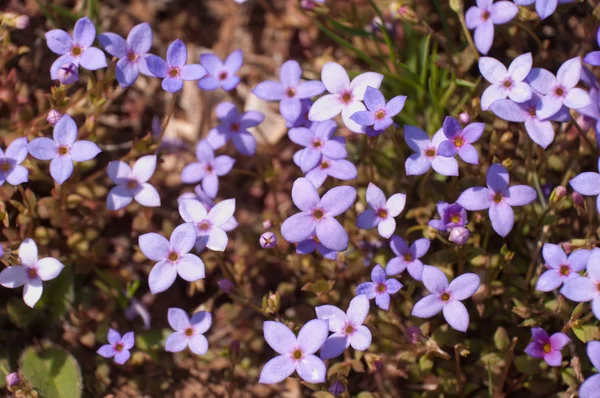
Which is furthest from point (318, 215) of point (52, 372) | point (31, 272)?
point (52, 372)

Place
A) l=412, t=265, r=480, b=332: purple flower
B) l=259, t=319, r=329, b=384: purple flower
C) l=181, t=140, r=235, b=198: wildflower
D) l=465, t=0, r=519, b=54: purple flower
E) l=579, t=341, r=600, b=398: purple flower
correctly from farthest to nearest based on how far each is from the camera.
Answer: l=181, t=140, r=235, b=198: wildflower
l=465, t=0, r=519, b=54: purple flower
l=412, t=265, r=480, b=332: purple flower
l=259, t=319, r=329, b=384: purple flower
l=579, t=341, r=600, b=398: purple flower

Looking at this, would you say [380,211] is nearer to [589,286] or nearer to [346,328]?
[346,328]

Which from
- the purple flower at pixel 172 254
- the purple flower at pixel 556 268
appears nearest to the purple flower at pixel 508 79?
the purple flower at pixel 556 268

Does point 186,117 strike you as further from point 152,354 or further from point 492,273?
point 492,273

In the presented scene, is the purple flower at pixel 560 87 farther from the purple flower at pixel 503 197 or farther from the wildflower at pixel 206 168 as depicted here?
the wildflower at pixel 206 168

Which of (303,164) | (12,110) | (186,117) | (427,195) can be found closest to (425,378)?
(427,195)

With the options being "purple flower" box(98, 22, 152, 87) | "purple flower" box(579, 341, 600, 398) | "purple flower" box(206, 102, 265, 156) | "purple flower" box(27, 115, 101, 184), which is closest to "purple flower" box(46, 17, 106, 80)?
"purple flower" box(98, 22, 152, 87)

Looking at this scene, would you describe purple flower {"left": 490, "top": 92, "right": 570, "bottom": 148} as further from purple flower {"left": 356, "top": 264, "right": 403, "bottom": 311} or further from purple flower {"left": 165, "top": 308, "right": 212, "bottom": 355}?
purple flower {"left": 165, "top": 308, "right": 212, "bottom": 355}
